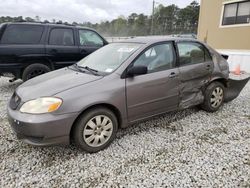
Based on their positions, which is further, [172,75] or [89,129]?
[172,75]

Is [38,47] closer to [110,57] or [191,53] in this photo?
[110,57]

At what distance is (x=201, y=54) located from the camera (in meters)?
4.14

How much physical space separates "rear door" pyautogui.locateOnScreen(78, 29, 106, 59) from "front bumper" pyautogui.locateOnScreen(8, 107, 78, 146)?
423cm

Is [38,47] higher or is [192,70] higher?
[38,47]

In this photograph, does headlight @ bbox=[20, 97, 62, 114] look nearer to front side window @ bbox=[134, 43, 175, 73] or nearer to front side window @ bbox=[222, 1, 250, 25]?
front side window @ bbox=[134, 43, 175, 73]

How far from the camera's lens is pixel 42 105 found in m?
2.62

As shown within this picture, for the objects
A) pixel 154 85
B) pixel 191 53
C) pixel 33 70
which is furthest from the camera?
pixel 33 70

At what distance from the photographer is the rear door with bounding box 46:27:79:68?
6.05m

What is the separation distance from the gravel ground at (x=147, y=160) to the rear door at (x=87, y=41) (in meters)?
3.49

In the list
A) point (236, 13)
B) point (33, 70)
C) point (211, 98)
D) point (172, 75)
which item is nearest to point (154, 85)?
point (172, 75)

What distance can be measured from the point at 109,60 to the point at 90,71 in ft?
1.27

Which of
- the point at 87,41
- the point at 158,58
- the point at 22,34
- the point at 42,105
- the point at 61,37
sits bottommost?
the point at 42,105

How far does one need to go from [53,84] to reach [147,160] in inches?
64.8

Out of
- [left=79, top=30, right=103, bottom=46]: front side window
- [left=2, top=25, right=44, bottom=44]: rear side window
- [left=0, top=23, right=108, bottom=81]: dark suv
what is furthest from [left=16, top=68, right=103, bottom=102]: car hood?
[left=79, top=30, right=103, bottom=46]: front side window
